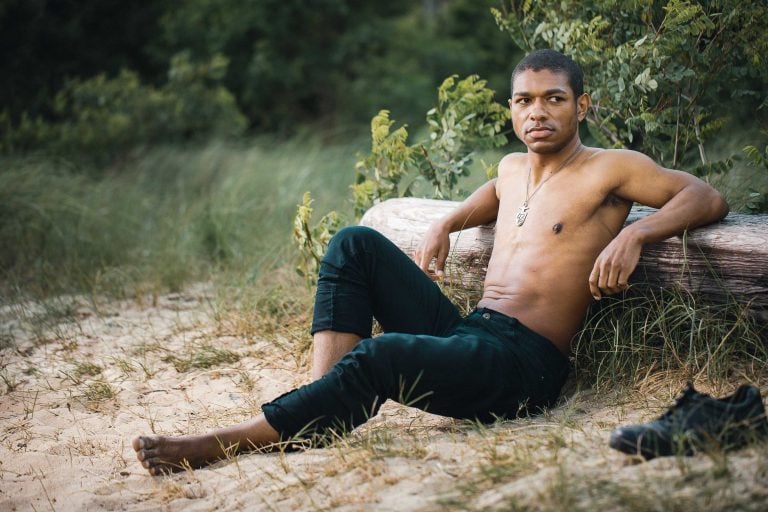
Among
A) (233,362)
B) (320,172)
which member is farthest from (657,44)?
(320,172)

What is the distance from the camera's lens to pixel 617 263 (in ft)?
9.20

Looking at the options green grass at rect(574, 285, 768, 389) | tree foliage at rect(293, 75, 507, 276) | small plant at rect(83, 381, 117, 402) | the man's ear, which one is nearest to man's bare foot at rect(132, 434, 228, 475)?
small plant at rect(83, 381, 117, 402)

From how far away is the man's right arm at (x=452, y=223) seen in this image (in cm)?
339

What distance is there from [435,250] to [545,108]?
762mm

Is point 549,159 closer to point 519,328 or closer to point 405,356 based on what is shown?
point 519,328

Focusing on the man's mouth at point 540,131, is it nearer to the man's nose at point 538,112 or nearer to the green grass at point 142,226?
the man's nose at point 538,112

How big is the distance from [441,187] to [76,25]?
27.5ft

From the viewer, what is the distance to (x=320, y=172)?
25.3 ft

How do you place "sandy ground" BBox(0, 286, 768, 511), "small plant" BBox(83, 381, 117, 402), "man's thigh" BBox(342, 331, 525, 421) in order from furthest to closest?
1. "small plant" BBox(83, 381, 117, 402)
2. "man's thigh" BBox(342, 331, 525, 421)
3. "sandy ground" BBox(0, 286, 768, 511)

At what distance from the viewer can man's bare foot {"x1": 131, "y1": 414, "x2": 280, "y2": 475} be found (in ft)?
8.77

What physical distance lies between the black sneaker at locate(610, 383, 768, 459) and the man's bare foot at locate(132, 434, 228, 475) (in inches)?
53.6

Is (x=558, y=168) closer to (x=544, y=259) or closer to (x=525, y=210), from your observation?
(x=525, y=210)

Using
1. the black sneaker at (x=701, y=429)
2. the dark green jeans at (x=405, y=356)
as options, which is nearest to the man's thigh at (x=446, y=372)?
the dark green jeans at (x=405, y=356)

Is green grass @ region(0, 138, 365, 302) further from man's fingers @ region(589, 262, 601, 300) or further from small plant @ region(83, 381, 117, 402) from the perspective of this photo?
man's fingers @ region(589, 262, 601, 300)
